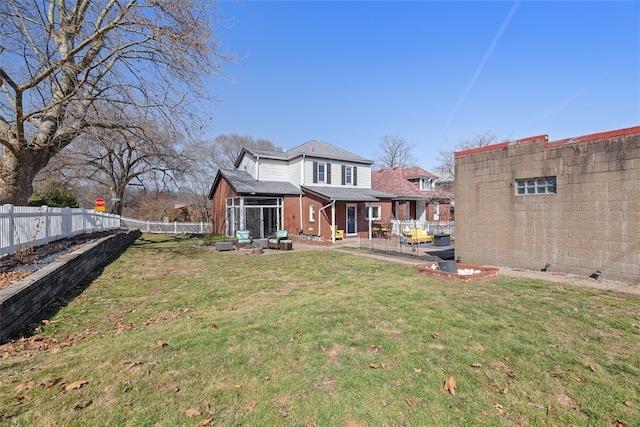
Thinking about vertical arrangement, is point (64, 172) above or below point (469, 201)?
above

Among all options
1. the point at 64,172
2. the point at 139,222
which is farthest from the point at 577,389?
the point at 139,222

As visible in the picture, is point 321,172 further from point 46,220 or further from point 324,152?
point 46,220

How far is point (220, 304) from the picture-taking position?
21.5 ft

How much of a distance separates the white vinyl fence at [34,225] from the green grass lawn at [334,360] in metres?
2.33

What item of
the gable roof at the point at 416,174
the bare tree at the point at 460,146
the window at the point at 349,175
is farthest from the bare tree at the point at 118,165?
the bare tree at the point at 460,146

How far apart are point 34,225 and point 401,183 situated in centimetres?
2410

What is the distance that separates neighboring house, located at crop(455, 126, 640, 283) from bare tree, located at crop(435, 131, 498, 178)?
107 feet

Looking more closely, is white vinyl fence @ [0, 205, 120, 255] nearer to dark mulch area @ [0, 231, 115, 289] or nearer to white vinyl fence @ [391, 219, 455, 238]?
dark mulch area @ [0, 231, 115, 289]

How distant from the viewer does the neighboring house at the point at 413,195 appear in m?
25.6

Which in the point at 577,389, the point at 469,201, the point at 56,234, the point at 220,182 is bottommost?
the point at 577,389

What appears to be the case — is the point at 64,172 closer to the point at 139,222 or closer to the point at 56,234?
the point at 139,222

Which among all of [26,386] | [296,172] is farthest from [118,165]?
[26,386]

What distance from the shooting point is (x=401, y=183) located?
27.1m

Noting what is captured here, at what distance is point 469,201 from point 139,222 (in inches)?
1237
